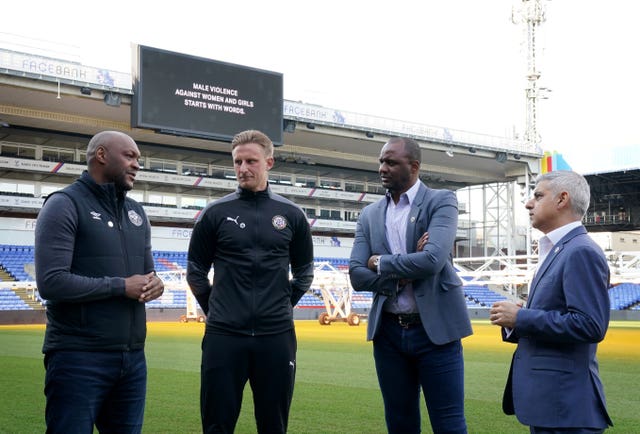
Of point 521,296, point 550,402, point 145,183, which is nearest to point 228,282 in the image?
point 550,402

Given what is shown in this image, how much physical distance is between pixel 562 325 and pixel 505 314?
0.26 metres

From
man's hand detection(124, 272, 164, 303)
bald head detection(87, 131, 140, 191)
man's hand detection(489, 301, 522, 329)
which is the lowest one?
man's hand detection(489, 301, 522, 329)

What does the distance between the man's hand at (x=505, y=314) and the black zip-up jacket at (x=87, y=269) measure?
5.83 feet

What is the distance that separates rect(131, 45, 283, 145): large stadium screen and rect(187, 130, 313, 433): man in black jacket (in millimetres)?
30866

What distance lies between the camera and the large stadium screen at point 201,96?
3425 centimetres

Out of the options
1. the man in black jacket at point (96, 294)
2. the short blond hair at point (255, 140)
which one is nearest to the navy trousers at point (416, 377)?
the short blond hair at point (255, 140)

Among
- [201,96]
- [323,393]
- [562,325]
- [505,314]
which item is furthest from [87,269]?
[201,96]

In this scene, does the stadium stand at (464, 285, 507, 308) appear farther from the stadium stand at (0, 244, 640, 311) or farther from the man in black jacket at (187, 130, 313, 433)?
the man in black jacket at (187, 130, 313, 433)

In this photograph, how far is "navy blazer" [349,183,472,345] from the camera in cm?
407

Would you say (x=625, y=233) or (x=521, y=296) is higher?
(x=625, y=233)

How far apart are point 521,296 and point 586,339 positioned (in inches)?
1956

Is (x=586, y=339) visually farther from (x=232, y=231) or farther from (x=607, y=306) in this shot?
(x=232, y=231)

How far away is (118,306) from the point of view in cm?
378

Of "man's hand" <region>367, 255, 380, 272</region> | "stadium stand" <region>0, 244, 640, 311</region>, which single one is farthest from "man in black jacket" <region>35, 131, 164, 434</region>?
"stadium stand" <region>0, 244, 640, 311</region>
